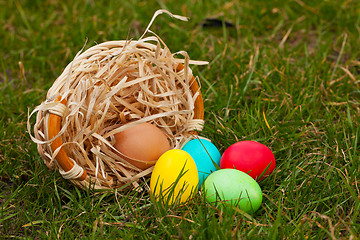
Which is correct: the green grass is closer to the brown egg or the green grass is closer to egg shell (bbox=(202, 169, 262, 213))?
egg shell (bbox=(202, 169, 262, 213))

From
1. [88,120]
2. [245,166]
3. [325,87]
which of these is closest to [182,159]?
[245,166]

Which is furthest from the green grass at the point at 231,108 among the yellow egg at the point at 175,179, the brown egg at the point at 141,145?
the brown egg at the point at 141,145

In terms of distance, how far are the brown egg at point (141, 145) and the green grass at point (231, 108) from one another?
0.16m

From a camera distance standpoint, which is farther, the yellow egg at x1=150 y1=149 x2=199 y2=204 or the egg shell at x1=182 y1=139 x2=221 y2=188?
the egg shell at x1=182 y1=139 x2=221 y2=188

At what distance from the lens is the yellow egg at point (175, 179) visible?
1.81 m

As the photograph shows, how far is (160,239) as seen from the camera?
1.73 metres

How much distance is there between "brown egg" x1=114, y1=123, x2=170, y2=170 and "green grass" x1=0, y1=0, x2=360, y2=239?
0.16m

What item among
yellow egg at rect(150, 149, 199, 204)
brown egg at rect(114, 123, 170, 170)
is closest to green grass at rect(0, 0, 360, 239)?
yellow egg at rect(150, 149, 199, 204)

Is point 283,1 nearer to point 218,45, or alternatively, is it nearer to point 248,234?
point 218,45

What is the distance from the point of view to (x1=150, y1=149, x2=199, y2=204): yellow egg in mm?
1811

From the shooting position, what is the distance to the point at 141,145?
1988mm

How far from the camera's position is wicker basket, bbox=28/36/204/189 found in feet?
5.97

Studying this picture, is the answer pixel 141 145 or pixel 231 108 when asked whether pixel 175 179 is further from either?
pixel 231 108

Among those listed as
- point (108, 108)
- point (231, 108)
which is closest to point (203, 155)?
point (108, 108)
